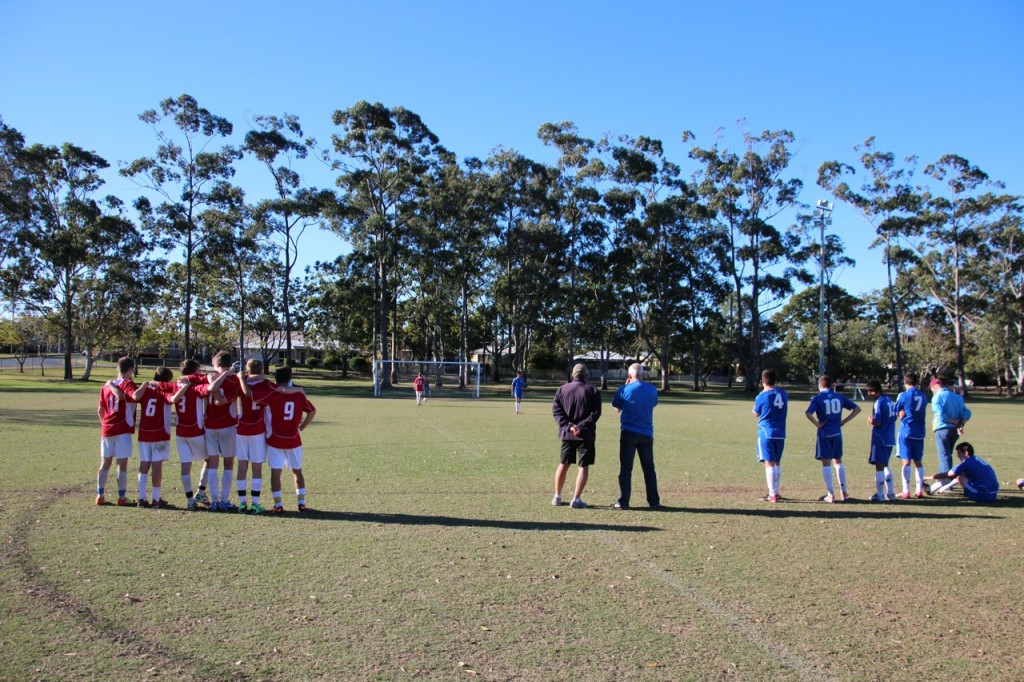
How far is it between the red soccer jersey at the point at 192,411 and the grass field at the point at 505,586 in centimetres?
97

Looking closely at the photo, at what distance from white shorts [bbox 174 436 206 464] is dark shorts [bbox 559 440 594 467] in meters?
4.27

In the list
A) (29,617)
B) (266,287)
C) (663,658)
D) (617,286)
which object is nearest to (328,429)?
(29,617)

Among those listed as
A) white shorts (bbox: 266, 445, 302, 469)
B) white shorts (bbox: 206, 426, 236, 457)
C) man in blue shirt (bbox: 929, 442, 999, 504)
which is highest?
white shorts (bbox: 206, 426, 236, 457)

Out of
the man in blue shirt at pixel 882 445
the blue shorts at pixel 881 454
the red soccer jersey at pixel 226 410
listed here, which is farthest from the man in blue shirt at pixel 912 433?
the red soccer jersey at pixel 226 410

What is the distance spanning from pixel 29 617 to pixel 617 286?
56858mm

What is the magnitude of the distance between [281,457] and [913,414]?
8.51 metres

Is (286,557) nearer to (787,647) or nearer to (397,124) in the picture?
(787,647)

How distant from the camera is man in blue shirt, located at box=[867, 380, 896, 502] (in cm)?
974

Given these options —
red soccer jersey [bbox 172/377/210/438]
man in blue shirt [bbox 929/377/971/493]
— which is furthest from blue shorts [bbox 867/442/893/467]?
red soccer jersey [bbox 172/377/210/438]

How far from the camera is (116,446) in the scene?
26.8ft

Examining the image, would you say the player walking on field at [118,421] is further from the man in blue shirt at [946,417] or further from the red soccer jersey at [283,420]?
the man in blue shirt at [946,417]

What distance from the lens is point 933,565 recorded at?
6.39 m

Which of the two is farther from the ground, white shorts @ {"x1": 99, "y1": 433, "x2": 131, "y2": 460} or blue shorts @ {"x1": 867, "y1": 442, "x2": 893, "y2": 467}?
white shorts @ {"x1": 99, "y1": 433, "x2": 131, "y2": 460}

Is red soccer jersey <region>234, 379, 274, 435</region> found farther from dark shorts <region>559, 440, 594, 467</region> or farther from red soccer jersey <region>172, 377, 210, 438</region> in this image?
dark shorts <region>559, 440, 594, 467</region>
